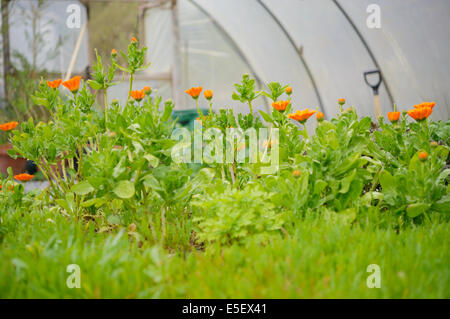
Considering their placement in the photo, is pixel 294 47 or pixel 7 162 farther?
pixel 294 47

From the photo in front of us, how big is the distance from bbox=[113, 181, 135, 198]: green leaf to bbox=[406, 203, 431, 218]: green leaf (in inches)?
41.6

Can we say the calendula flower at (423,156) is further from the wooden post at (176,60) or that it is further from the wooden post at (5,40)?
the wooden post at (5,40)

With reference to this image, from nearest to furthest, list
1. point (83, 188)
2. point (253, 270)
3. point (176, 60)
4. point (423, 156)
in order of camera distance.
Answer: point (253, 270) → point (423, 156) → point (83, 188) → point (176, 60)

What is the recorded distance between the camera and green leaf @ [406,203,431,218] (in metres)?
1.41

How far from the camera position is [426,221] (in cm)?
145

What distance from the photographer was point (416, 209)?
4.66ft

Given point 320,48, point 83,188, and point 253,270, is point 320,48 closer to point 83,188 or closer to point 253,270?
point 83,188

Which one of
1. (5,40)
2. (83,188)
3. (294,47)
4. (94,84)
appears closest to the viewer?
(83,188)

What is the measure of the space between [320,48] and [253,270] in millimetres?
3722

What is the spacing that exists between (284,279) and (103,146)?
1.02 m

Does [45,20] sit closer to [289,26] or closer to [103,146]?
[289,26]

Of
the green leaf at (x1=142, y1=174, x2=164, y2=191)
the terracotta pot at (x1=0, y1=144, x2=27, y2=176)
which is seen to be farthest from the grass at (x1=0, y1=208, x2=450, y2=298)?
the terracotta pot at (x1=0, y1=144, x2=27, y2=176)

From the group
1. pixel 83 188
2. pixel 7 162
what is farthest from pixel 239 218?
pixel 7 162
